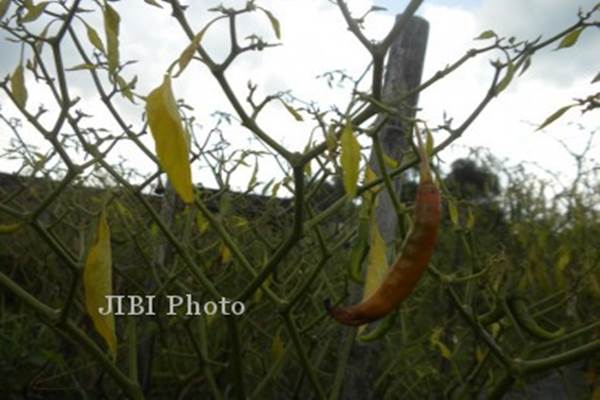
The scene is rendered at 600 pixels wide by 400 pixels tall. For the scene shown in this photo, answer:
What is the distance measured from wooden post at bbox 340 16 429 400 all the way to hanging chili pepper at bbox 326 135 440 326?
1064mm

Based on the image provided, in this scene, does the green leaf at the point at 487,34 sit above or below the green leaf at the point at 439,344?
above

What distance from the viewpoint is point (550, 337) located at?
1.15m

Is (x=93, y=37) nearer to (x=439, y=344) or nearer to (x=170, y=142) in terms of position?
(x=170, y=142)

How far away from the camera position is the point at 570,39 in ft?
3.15

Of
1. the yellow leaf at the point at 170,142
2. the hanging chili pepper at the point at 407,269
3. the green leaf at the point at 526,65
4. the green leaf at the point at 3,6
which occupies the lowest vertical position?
the hanging chili pepper at the point at 407,269

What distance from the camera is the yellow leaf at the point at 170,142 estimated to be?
582 millimetres

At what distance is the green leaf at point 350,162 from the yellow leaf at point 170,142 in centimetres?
18

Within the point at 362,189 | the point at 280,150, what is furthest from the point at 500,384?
the point at 280,150

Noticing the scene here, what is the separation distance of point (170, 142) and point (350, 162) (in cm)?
20

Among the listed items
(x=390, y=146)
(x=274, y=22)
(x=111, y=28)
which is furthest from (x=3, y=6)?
(x=390, y=146)

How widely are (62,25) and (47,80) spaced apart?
0.48 ft

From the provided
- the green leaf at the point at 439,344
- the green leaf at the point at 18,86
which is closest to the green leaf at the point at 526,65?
the green leaf at the point at 18,86

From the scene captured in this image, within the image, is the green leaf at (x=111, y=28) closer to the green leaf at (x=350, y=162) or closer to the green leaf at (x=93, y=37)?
the green leaf at (x=93, y=37)

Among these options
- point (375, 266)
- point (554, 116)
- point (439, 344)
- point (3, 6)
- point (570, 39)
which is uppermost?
point (3, 6)
